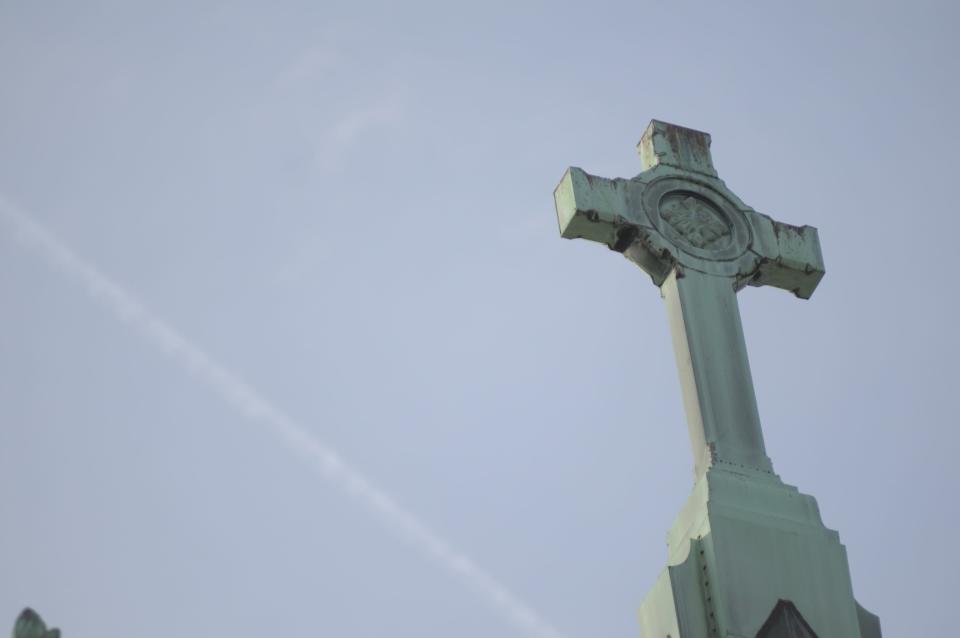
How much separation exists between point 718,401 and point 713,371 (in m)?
0.29

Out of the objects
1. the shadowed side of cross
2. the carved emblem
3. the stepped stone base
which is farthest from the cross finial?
the stepped stone base

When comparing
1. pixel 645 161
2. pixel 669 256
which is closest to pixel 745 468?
pixel 669 256

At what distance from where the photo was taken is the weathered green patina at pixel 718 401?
1193 cm

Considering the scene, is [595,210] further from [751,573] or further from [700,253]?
[751,573]

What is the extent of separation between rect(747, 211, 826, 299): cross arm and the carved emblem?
1.00 feet

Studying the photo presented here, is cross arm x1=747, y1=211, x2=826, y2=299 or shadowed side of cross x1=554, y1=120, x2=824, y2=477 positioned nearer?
shadowed side of cross x1=554, y1=120, x2=824, y2=477

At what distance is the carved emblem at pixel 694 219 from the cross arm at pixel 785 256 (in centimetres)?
31

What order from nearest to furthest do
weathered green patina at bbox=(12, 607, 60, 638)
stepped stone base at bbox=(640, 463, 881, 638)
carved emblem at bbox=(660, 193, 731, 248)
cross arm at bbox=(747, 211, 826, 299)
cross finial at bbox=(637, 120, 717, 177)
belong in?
weathered green patina at bbox=(12, 607, 60, 638), stepped stone base at bbox=(640, 463, 881, 638), carved emblem at bbox=(660, 193, 731, 248), cross arm at bbox=(747, 211, 826, 299), cross finial at bbox=(637, 120, 717, 177)

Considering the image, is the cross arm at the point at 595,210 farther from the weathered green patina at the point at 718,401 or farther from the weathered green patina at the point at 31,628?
the weathered green patina at the point at 31,628

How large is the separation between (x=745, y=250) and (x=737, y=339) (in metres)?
0.95

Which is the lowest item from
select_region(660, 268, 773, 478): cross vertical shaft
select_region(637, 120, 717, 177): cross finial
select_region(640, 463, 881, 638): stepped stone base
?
select_region(640, 463, 881, 638): stepped stone base

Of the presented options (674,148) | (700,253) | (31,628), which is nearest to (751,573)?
(700,253)

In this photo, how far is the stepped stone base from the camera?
38.6 ft

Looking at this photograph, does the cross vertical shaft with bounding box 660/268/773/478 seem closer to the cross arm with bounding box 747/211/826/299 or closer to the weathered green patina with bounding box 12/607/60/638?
the cross arm with bounding box 747/211/826/299
